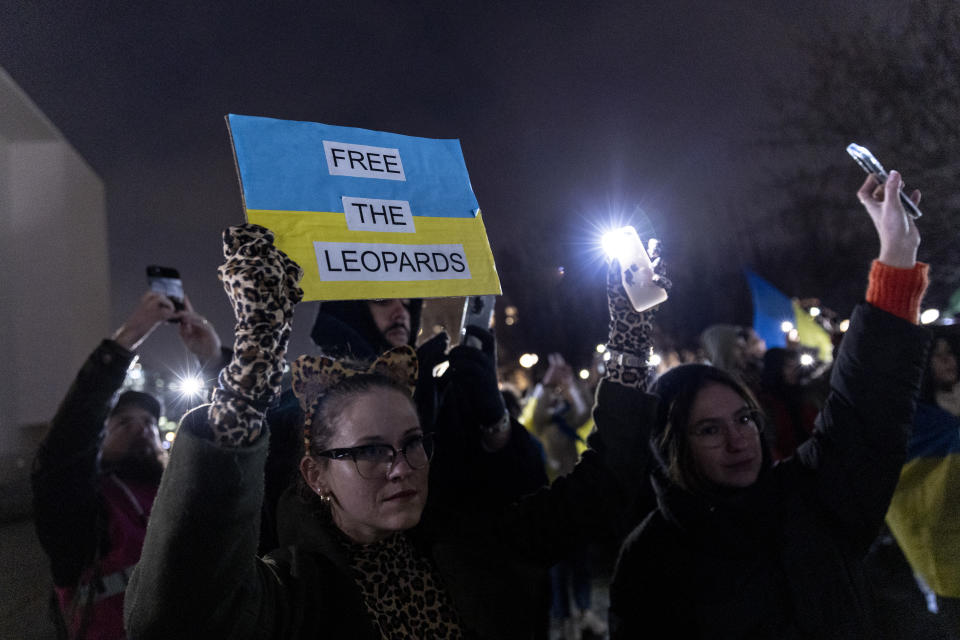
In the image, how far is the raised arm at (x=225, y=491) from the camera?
1368 millimetres

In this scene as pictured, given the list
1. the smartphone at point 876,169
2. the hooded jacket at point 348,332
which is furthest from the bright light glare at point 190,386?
the smartphone at point 876,169

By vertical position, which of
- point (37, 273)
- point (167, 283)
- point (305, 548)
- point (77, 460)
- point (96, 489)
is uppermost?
point (37, 273)

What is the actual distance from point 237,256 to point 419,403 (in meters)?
1.29

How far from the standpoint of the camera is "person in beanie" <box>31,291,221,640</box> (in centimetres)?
254

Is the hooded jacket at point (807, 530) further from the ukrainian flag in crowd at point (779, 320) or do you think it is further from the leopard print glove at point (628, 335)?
the ukrainian flag in crowd at point (779, 320)

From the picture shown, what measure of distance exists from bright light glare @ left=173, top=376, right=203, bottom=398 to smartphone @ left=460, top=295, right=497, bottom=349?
4.19 ft

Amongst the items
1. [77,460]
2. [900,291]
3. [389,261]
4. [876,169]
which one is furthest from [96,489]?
[876,169]

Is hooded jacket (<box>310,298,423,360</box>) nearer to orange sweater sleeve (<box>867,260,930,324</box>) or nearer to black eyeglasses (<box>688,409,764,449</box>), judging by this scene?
black eyeglasses (<box>688,409,764,449</box>)

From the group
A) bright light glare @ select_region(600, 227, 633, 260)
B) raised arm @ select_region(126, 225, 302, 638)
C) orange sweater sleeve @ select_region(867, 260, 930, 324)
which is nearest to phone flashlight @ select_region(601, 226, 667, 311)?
bright light glare @ select_region(600, 227, 633, 260)

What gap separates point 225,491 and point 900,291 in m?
2.28

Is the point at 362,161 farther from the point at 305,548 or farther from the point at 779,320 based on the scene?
the point at 779,320

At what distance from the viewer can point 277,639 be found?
62.4 inches

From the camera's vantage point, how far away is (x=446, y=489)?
8.77 ft

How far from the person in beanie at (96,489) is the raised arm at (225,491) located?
135cm
